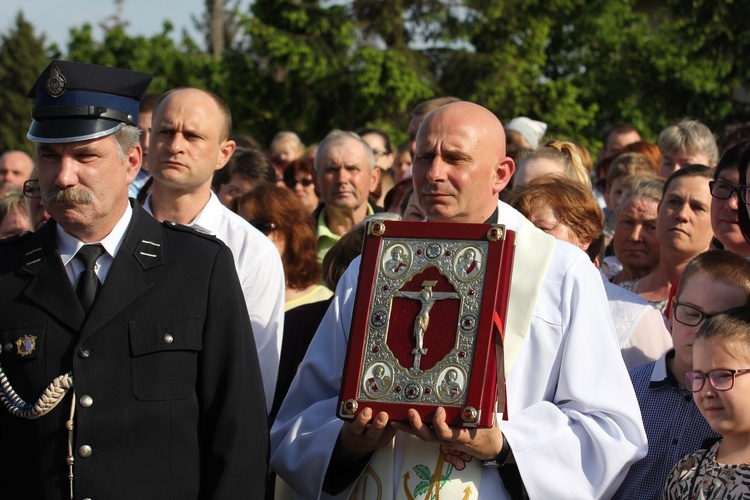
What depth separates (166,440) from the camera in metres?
3.26

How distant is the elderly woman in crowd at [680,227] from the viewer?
544cm

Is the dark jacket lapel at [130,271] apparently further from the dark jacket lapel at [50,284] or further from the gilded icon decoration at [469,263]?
the gilded icon decoration at [469,263]

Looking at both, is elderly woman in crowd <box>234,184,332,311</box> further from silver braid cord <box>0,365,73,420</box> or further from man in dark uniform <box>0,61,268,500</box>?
silver braid cord <box>0,365,73,420</box>

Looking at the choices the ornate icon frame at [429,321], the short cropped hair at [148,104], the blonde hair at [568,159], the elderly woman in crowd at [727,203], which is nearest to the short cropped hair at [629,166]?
the blonde hair at [568,159]

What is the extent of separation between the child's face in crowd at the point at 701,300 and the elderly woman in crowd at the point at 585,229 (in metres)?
0.54

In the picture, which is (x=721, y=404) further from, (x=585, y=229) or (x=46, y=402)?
(x=46, y=402)

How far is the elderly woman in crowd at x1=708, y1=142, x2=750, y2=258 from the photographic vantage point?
488 cm

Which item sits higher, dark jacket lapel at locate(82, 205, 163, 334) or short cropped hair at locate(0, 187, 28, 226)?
short cropped hair at locate(0, 187, 28, 226)

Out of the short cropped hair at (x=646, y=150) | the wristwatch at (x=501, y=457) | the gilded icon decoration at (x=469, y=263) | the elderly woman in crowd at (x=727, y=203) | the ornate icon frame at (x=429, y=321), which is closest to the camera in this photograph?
the ornate icon frame at (x=429, y=321)

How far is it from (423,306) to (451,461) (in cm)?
53

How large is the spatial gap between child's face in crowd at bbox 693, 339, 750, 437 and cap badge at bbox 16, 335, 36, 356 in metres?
2.16

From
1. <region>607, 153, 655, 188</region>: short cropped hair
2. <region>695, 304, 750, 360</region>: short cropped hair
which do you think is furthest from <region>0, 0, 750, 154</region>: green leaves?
<region>695, 304, 750, 360</region>: short cropped hair

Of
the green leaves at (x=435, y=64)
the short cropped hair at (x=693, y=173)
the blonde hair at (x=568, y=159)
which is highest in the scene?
the green leaves at (x=435, y=64)

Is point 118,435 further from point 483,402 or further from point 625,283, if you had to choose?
point 625,283
